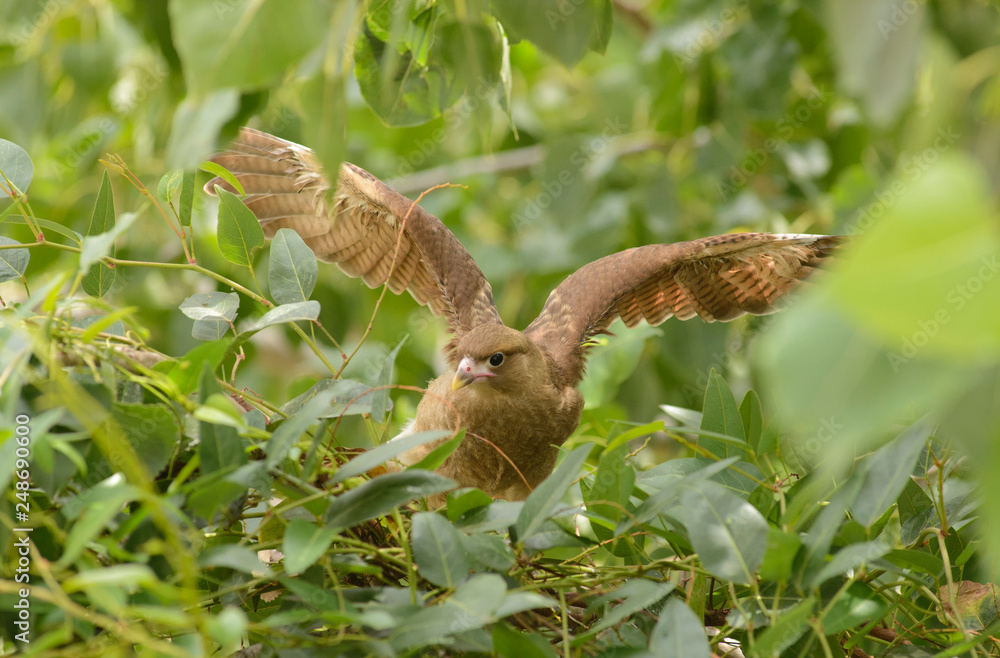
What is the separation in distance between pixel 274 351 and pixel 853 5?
651cm

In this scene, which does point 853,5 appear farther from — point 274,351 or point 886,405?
point 274,351

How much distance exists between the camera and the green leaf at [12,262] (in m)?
1.47

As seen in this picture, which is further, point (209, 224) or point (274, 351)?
point (274, 351)

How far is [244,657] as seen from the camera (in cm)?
126

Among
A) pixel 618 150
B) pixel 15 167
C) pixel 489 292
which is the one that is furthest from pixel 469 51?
pixel 618 150

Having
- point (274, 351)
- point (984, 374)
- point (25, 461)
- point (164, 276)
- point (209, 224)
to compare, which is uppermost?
point (984, 374)

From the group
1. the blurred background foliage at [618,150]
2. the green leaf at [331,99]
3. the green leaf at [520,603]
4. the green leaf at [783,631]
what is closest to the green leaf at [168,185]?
the blurred background foliage at [618,150]

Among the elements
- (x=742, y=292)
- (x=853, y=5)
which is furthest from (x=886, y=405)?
(x=742, y=292)

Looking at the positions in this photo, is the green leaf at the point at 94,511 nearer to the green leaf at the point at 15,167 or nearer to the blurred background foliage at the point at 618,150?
the blurred background foliage at the point at 618,150

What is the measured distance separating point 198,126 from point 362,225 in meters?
2.47

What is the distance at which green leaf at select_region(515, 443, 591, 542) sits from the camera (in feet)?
4.06

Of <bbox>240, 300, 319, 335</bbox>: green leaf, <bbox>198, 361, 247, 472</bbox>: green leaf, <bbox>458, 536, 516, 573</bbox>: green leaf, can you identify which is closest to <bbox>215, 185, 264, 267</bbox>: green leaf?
<bbox>240, 300, 319, 335</bbox>: green leaf

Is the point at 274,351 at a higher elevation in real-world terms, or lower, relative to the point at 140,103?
lower

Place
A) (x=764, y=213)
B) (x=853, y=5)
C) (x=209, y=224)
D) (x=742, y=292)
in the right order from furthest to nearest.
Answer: (x=209, y=224)
(x=764, y=213)
(x=742, y=292)
(x=853, y=5)
